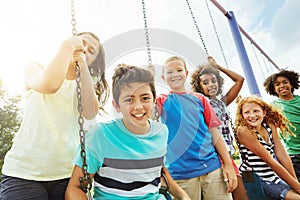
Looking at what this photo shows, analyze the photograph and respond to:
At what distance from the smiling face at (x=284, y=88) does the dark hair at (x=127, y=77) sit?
7.11 ft

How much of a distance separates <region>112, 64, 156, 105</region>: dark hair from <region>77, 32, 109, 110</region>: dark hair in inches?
3.5

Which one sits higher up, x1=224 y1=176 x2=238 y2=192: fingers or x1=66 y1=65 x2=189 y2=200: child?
x1=66 y1=65 x2=189 y2=200: child

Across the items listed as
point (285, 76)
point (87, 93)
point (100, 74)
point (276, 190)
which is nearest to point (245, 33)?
point (285, 76)

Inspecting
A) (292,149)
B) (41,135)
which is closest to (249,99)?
(292,149)

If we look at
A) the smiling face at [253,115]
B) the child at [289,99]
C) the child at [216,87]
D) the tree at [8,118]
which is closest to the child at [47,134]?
the child at [216,87]

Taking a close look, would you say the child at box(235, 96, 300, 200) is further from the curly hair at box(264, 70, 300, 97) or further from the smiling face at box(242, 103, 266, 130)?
the curly hair at box(264, 70, 300, 97)

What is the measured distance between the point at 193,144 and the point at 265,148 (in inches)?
28.9

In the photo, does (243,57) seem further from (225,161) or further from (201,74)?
(225,161)

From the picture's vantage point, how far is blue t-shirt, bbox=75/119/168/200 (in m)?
1.08

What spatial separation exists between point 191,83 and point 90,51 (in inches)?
50.4

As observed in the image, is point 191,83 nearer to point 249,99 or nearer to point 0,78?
point 249,99

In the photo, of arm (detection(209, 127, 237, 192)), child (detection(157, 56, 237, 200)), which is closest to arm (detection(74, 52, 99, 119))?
child (detection(157, 56, 237, 200))

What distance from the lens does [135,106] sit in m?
1.24

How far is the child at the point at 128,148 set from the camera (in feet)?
3.54
